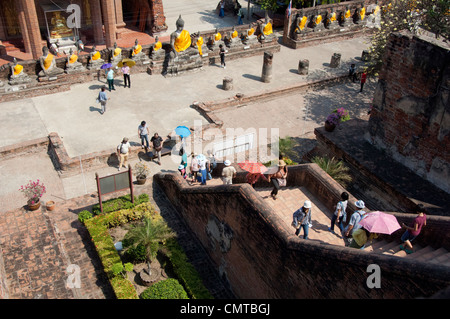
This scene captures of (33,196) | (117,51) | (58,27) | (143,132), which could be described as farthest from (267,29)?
(33,196)

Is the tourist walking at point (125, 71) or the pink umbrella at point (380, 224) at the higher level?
the pink umbrella at point (380, 224)

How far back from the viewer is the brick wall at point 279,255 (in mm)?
9008

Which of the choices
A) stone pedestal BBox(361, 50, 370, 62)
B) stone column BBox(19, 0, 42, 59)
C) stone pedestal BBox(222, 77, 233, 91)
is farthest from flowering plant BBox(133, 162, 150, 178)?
stone pedestal BBox(361, 50, 370, 62)

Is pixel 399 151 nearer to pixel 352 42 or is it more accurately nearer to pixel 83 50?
pixel 352 42

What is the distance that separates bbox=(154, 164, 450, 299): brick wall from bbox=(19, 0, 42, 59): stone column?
47.3ft

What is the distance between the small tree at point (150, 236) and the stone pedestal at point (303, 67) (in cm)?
1566

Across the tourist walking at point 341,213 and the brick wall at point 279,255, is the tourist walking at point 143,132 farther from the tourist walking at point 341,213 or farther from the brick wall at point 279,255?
the tourist walking at point 341,213

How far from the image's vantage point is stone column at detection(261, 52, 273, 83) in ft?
82.7

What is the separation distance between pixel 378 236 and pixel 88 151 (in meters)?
12.3

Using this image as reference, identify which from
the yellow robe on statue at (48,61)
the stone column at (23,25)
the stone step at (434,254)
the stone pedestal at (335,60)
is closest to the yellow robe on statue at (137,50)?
the yellow robe on statue at (48,61)

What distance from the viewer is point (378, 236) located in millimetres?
12703

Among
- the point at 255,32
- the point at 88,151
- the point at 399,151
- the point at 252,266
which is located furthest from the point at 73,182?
the point at 255,32

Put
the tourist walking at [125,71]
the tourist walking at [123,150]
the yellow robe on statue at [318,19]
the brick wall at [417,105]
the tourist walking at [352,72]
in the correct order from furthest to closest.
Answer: the yellow robe on statue at [318,19] → the tourist walking at [352,72] → the tourist walking at [125,71] → the tourist walking at [123,150] → the brick wall at [417,105]

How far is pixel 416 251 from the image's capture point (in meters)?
11.9
